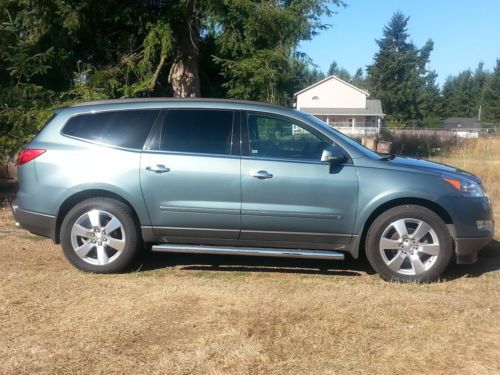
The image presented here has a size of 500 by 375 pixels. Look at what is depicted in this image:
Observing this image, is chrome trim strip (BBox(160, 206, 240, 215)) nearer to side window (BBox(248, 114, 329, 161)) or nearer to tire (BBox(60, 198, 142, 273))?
tire (BBox(60, 198, 142, 273))

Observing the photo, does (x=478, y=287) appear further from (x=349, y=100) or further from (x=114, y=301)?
(x=349, y=100)

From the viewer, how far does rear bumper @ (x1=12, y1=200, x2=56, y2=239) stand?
18.9 feet

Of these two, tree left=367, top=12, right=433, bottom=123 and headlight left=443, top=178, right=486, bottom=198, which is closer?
headlight left=443, top=178, right=486, bottom=198

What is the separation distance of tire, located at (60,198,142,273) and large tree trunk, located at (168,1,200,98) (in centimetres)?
799

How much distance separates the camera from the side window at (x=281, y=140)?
565cm

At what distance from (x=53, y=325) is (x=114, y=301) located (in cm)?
63

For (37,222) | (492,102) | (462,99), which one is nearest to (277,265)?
(37,222)

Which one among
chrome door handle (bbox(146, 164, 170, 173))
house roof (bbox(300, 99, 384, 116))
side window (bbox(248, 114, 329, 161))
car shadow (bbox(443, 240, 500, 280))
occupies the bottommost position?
car shadow (bbox(443, 240, 500, 280))

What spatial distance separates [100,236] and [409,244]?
3041mm

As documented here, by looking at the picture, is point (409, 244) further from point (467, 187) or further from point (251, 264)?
point (251, 264)

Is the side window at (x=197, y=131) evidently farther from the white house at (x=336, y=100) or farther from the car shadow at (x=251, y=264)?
the white house at (x=336, y=100)

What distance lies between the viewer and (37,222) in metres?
5.82

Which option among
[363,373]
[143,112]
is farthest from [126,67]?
[363,373]

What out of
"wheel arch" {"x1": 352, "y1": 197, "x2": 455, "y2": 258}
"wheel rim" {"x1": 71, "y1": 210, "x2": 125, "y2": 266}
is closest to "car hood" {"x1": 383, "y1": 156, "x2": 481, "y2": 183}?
"wheel arch" {"x1": 352, "y1": 197, "x2": 455, "y2": 258}
